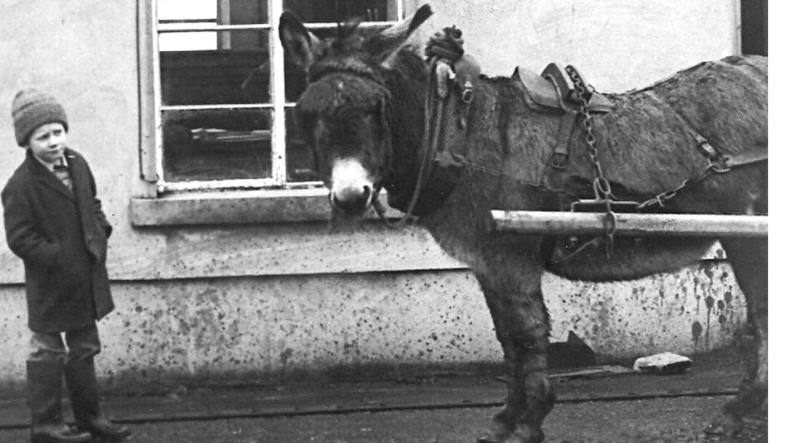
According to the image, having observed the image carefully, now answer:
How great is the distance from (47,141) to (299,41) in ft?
4.74

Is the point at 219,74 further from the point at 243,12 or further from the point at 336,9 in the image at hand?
the point at 336,9

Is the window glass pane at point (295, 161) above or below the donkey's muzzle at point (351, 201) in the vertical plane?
above

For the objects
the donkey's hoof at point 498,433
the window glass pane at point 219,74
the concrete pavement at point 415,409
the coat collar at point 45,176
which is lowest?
the concrete pavement at point 415,409

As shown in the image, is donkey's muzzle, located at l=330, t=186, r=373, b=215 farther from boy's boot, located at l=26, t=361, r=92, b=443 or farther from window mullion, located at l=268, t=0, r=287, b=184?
window mullion, located at l=268, t=0, r=287, b=184

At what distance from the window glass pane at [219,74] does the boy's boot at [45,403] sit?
79.3 inches

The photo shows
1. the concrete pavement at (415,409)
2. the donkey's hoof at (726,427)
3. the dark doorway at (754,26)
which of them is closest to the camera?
the donkey's hoof at (726,427)

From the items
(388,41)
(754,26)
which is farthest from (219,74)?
(754,26)

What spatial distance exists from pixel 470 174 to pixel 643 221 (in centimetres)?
79

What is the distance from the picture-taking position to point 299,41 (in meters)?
6.20

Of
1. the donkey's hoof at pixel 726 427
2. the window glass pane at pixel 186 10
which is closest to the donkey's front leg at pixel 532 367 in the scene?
the donkey's hoof at pixel 726 427

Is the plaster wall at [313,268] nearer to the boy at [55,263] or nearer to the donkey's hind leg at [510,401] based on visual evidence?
the boy at [55,263]

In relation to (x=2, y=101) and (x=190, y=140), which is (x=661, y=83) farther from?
A: (x=2, y=101)

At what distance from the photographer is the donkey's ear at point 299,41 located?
6.17 m
